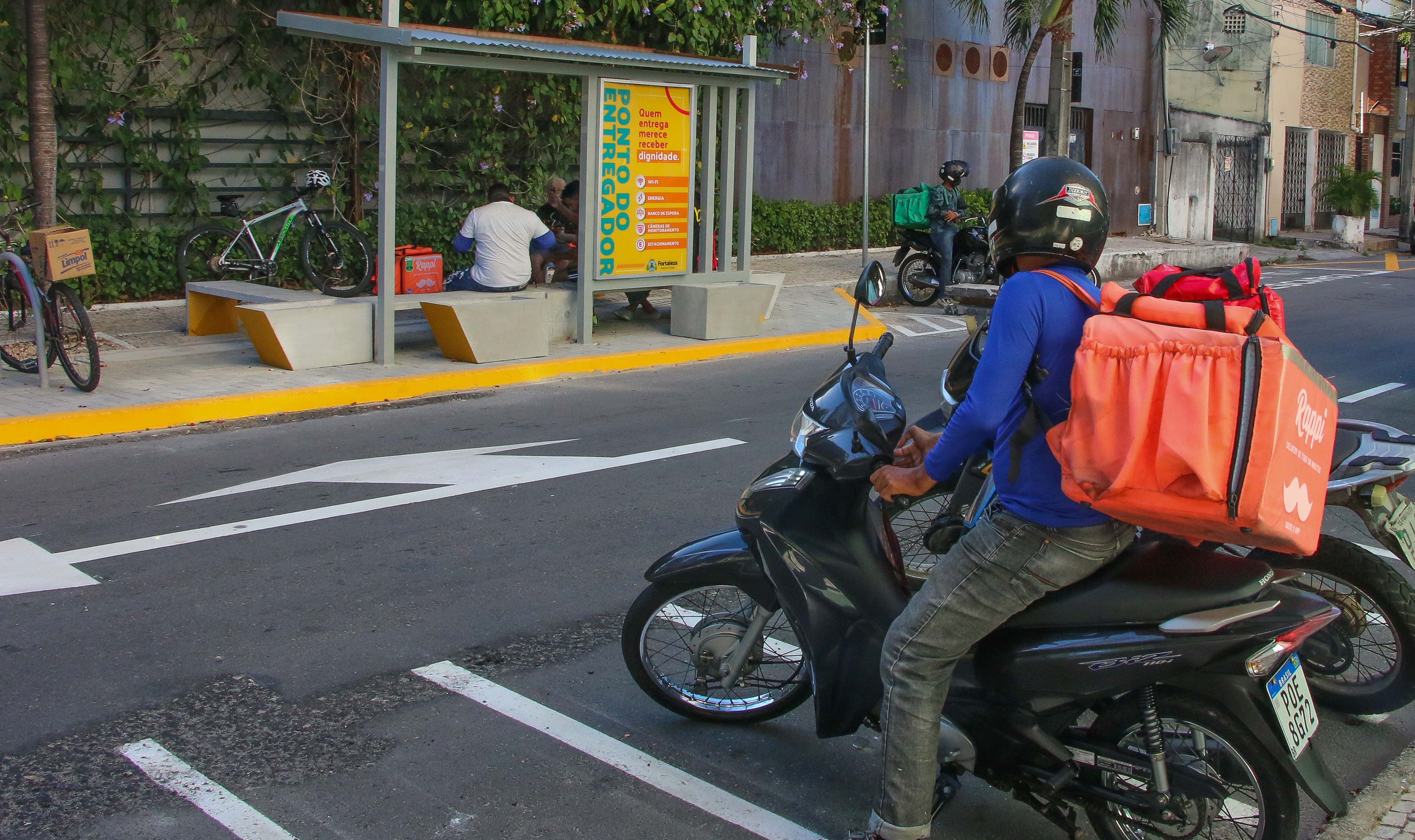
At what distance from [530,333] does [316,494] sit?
172 inches

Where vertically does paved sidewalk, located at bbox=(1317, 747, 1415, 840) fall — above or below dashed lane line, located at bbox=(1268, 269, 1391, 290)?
below

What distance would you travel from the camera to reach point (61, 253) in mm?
9125

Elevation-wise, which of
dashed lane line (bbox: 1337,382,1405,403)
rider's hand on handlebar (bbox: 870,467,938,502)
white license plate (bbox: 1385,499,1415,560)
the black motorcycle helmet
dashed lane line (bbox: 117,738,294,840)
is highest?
the black motorcycle helmet

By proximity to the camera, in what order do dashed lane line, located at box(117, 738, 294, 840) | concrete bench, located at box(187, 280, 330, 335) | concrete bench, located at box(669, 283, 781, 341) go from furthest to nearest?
concrete bench, located at box(669, 283, 781, 341), concrete bench, located at box(187, 280, 330, 335), dashed lane line, located at box(117, 738, 294, 840)

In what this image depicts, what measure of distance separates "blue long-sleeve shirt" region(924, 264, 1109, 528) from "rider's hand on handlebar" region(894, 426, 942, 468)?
0.20 meters

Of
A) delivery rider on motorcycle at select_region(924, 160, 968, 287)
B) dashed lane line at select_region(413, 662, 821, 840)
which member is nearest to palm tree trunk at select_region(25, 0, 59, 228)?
dashed lane line at select_region(413, 662, 821, 840)

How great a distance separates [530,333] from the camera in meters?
11.0

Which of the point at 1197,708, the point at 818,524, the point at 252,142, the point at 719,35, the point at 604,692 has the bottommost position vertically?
the point at 604,692

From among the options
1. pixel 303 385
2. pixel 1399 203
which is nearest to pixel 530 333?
pixel 303 385

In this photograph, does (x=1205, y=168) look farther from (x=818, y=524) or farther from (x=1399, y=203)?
(x=818, y=524)

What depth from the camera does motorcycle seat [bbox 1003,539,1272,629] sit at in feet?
9.88

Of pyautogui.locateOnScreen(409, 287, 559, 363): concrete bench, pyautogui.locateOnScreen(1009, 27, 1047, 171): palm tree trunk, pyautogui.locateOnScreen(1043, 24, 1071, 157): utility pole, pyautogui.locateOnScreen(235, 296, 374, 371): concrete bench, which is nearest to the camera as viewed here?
pyautogui.locateOnScreen(235, 296, 374, 371): concrete bench

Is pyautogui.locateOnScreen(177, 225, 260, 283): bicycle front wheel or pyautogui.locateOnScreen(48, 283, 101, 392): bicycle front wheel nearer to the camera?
pyautogui.locateOnScreen(48, 283, 101, 392): bicycle front wheel

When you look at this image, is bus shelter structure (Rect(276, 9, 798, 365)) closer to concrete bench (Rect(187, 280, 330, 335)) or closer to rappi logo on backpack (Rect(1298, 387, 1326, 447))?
concrete bench (Rect(187, 280, 330, 335))
